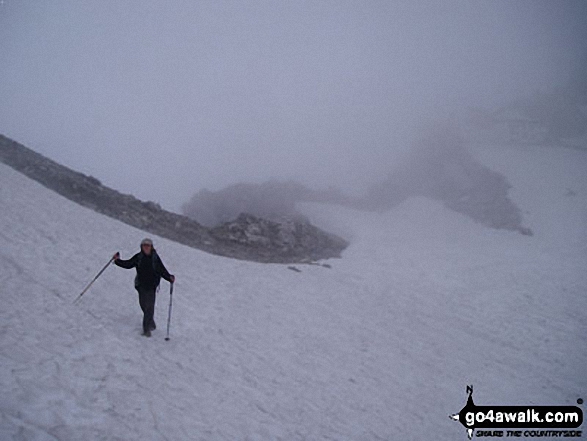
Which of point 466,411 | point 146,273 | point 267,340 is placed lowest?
point 466,411

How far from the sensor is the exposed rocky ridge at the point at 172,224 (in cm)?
2394

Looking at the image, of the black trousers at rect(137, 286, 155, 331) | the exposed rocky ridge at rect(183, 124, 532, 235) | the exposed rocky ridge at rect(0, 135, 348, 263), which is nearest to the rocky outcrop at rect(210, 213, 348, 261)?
the exposed rocky ridge at rect(0, 135, 348, 263)

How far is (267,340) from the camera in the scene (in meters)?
13.6

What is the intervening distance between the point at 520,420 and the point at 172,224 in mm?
22476

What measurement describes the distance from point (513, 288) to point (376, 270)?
9898 millimetres

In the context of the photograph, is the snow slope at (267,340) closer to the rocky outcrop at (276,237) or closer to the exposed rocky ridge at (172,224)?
the exposed rocky ridge at (172,224)

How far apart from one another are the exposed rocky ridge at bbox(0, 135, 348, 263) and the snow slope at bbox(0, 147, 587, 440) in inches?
73.4

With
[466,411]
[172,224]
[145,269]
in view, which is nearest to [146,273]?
[145,269]

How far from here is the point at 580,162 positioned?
4694cm

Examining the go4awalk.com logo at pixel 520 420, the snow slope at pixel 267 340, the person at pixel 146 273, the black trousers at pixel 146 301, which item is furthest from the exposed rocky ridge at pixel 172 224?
the go4awalk.com logo at pixel 520 420

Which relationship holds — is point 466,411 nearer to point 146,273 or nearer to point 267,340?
point 267,340

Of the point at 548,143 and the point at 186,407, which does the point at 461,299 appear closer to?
the point at 186,407

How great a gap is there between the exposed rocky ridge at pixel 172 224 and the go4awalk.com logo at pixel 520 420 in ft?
48.7

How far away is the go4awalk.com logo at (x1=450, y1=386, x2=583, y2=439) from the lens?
12031 mm
